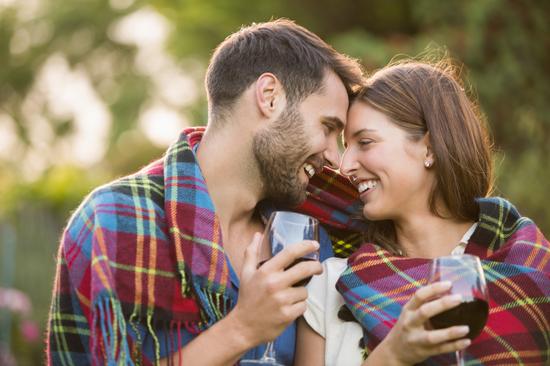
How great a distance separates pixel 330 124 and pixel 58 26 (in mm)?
26912

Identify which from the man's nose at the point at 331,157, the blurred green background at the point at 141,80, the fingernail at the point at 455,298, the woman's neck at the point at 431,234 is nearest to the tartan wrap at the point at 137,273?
the man's nose at the point at 331,157

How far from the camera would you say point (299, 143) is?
328cm

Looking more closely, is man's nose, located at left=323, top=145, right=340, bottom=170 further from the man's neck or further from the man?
the man's neck

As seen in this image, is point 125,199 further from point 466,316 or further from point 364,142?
point 466,316

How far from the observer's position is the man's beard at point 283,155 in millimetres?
3279

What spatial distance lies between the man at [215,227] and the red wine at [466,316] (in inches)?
17.0

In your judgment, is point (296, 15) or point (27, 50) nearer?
point (296, 15)

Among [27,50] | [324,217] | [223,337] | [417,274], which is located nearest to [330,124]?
Result: [324,217]

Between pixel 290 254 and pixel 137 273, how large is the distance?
0.65m

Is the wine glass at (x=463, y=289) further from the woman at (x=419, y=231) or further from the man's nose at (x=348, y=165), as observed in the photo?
the man's nose at (x=348, y=165)

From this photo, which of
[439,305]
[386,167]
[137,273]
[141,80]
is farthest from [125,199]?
[141,80]

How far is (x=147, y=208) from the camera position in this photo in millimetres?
3074

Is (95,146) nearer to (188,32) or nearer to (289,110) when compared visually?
(188,32)

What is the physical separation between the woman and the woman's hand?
0.36m
